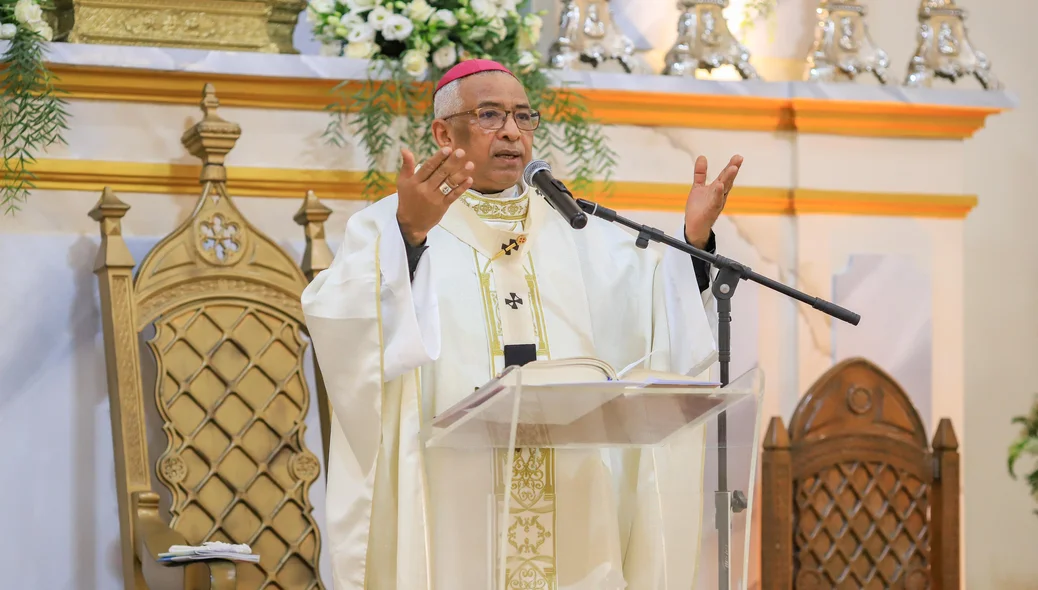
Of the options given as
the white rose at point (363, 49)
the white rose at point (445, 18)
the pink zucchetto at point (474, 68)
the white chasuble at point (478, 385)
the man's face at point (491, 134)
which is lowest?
the white chasuble at point (478, 385)

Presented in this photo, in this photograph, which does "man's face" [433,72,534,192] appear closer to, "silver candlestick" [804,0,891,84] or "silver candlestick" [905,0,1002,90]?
"silver candlestick" [804,0,891,84]

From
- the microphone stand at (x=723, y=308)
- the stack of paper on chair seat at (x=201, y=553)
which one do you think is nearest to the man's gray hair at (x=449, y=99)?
the microphone stand at (x=723, y=308)

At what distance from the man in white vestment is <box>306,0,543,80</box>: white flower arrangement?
3.59 ft

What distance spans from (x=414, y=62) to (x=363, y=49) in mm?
192

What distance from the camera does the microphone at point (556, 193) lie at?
114 inches

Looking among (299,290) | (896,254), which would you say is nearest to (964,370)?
(896,254)

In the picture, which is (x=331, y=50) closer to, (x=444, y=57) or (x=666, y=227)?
(x=444, y=57)

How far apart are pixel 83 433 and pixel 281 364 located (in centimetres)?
69

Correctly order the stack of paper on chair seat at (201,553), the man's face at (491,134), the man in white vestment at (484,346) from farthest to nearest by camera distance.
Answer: the stack of paper on chair seat at (201,553), the man's face at (491,134), the man in white vestment at (484,346)

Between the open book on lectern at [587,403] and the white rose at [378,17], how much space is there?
7.08 feet

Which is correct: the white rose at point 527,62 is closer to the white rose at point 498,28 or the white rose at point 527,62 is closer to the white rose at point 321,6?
the white rose at point 498,28

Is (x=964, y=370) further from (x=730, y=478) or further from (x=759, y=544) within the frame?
(x=730, y=478)

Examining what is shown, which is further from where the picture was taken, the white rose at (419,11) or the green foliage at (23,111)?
the white rose at (419,11)

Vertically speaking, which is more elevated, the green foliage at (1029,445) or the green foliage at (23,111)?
the green foliage at (23,111)
